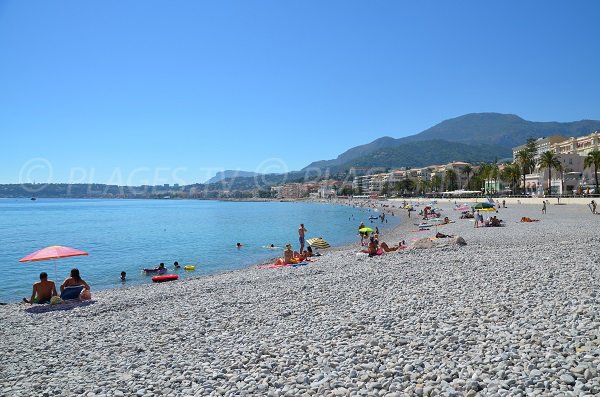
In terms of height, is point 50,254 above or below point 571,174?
below

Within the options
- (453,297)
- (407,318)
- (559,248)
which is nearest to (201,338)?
(407,318)

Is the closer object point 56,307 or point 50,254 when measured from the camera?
point 56,307

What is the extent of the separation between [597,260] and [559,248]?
3020 millimetres

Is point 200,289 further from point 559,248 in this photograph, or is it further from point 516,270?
point 559,248

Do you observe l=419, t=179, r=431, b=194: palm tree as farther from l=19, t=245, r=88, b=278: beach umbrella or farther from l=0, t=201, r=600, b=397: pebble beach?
l=19, t=245, r=88, b=278: beach umbrella

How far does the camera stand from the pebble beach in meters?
4.70

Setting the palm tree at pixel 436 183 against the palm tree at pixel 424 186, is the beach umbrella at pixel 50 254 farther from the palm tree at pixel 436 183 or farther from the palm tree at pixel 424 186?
the palm tree at pixel 424 186

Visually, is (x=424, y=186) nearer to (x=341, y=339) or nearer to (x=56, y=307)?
(x=56, y=307)

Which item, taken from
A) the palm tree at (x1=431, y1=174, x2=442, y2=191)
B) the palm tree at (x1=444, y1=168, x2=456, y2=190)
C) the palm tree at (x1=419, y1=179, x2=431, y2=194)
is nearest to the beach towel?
the palm tree at (x1=444, y1=168, x2=456, y2=190)

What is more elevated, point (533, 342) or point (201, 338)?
point (533, 342)

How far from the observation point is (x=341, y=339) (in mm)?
6250

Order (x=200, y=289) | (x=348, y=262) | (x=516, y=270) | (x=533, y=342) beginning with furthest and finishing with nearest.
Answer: (x=348, y=262)
(x=200, y=289)
(x=516, y=270)
(x=533, y=342)

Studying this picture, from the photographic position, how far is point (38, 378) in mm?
5938

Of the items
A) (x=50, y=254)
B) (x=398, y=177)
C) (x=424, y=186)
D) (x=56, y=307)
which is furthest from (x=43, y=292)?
(x=398, y=177)
